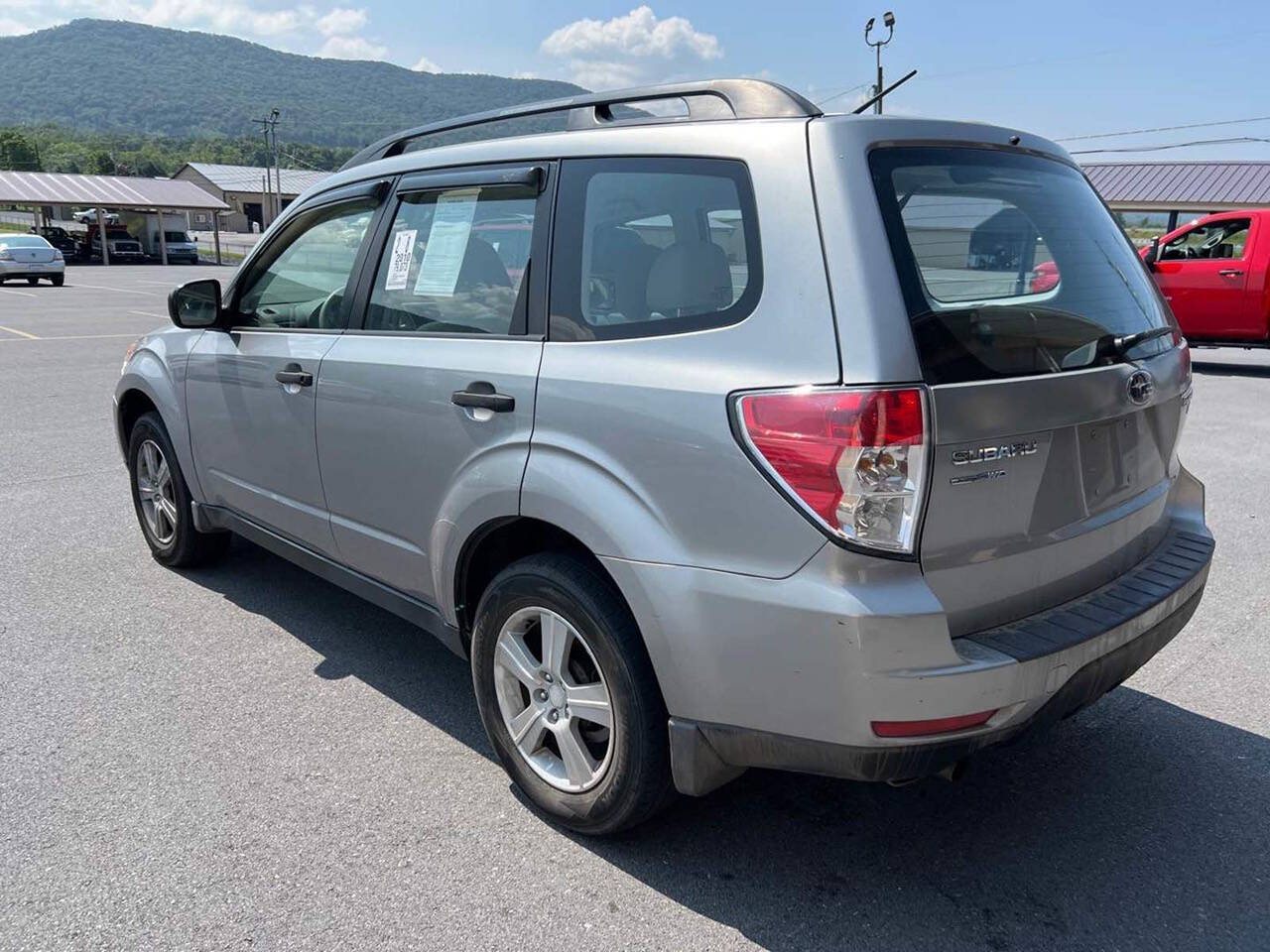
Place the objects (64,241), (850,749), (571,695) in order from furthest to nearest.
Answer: (64,241) < (571,695) < (850,749)

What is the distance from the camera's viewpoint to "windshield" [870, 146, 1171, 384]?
7.55 ft

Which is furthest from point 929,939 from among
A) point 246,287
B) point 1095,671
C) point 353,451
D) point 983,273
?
point 246,287

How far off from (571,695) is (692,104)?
1.65 metres

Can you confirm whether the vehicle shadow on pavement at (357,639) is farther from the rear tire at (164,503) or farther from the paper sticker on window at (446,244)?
the paper sticker on window at (446,244)

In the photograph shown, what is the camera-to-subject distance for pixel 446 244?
128 inches

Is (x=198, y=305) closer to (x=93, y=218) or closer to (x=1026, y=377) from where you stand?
(x=1026, y=377)

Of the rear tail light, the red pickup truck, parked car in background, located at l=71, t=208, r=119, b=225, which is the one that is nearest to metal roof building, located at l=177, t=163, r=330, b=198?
parked car in background, located at l=71, t=208, r=119, b=225

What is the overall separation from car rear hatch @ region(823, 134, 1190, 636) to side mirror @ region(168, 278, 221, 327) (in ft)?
9.79

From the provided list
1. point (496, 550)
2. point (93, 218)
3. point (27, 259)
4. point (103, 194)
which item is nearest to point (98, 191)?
point (103, 194)

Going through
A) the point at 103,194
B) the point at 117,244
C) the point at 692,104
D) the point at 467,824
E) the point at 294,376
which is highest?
the point at 103,194

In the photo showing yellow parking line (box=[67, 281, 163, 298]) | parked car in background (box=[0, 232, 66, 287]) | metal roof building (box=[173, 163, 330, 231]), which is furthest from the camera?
metal roof building (box=[173, 163, 330, 231])

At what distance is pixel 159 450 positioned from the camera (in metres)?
4.92

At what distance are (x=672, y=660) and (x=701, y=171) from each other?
1.22 metres

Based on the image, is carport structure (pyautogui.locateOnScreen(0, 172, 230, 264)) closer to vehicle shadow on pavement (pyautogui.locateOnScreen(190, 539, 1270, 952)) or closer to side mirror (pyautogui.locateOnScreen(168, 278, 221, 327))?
side mirror (pyautogui.locateOnScreen(168, 278, 221, 327))
